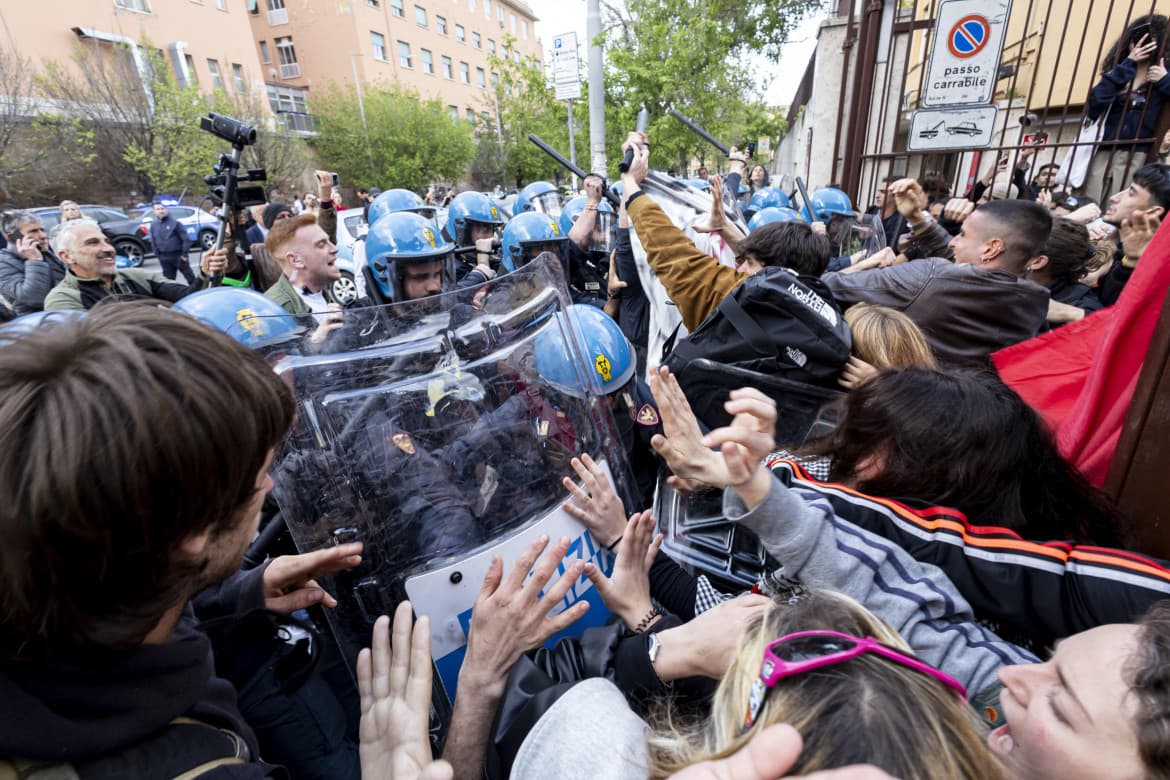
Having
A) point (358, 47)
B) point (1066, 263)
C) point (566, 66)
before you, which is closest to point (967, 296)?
point (1066, 263)

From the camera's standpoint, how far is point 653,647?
1.18 m

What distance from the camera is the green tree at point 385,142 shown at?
30.6 m

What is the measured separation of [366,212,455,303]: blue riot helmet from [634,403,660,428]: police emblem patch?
5.97 ft

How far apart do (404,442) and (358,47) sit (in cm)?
4311

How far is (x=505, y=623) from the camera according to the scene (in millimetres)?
1134

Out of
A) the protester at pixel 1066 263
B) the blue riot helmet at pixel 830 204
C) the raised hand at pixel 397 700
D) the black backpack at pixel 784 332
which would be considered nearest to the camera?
the raised hand at pixel 397 700

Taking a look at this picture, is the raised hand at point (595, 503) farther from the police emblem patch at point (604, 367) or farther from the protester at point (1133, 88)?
the protester at point (1133, 88)

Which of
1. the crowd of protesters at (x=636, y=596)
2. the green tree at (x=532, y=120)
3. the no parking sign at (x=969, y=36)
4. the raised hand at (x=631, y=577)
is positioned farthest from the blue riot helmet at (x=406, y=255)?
the green tree at (x=532, y=120)

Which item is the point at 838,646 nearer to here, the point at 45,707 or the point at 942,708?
the point at 942,708

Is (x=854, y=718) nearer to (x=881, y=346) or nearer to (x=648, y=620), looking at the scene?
(x=648, y=620)

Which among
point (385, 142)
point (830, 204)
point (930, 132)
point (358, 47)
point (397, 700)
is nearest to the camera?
point (397, 700)

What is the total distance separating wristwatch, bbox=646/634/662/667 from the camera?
1165 millimetres

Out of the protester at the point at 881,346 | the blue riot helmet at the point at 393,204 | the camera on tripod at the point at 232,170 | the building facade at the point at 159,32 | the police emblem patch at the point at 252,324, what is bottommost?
the protester at the point at 881,346

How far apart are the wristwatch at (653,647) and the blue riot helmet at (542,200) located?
7.98 metres
